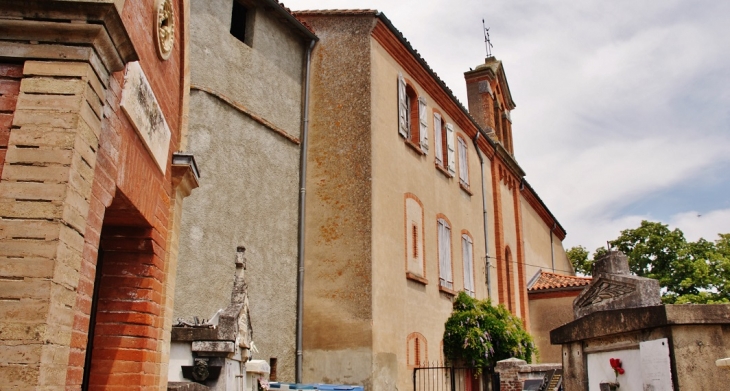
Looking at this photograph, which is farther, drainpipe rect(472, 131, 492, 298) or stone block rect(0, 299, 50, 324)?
drainpipe rect(472, 131, 492, 298)

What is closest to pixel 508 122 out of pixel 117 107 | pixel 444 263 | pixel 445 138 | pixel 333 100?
pixel 445 138

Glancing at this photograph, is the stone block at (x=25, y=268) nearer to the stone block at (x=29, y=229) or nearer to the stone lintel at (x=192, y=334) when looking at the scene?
the stone block at (x=29, y=229)

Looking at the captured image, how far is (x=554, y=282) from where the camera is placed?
23.7 metres

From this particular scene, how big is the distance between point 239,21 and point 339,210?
14.9 ft

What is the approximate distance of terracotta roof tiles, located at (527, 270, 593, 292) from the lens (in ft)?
73.8

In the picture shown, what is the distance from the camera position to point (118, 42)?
A: 3717 mm

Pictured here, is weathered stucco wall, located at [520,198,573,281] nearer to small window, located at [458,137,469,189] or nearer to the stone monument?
small window, located at [458,137,469,189]

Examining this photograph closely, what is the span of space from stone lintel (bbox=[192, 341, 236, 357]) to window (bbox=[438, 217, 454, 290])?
10.1 metres

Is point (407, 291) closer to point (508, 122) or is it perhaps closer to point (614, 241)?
point (508, 122)

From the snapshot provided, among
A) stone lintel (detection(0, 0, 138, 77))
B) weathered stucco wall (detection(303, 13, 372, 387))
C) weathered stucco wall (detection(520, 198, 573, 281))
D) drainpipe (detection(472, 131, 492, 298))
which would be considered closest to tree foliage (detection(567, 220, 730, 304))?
weathered stucco wall (detection(520, 198, 573, 281))

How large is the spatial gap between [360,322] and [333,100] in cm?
501

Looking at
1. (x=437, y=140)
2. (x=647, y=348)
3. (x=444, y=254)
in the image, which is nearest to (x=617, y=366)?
(x=647, y=348)

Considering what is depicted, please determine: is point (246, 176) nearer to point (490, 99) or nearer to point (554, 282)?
point (490, 99)

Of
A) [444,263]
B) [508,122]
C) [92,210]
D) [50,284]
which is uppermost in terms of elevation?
[508,122]
